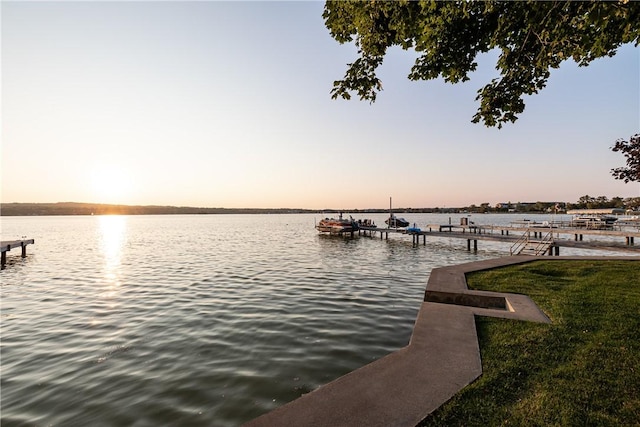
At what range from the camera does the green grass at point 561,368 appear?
3.53 meters

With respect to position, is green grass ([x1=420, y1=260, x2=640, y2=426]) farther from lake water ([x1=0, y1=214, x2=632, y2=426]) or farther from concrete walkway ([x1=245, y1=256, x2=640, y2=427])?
lake water ([x1=0, y1=214, x2=632, y2=426])

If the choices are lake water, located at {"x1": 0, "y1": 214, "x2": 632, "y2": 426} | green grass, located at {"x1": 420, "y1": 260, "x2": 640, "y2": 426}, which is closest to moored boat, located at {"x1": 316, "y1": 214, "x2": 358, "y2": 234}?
lake water, located at {"x1": 0, "y1": 214, "x2": 632, "y2": 426}

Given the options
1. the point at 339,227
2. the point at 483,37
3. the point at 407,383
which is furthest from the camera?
the point at 339,227

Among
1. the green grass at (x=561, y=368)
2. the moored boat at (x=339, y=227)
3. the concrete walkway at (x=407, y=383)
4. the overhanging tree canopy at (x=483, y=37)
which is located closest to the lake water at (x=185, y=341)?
the concrete walkway at (x=407, y=383)

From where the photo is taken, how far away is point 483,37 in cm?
774

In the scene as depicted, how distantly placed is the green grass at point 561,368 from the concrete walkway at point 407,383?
0.72 ft

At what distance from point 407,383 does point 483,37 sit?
8.12 m

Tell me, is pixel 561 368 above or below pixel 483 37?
below

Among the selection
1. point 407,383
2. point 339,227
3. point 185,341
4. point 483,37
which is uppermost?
point 483,37

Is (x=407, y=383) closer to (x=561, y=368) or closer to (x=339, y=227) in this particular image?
(x=561, y=368)

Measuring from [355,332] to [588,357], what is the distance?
17.0 ft

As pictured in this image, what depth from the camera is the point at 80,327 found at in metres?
9.84

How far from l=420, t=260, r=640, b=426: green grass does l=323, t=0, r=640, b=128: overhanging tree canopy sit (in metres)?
5.30

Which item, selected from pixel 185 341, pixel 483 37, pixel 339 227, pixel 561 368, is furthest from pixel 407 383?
pixel 339 227
